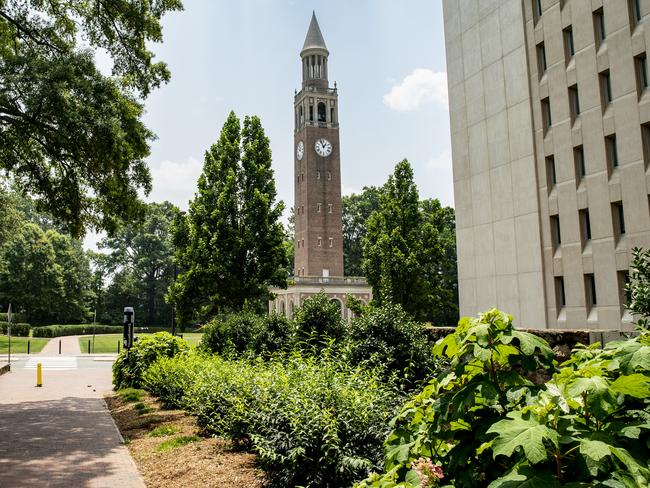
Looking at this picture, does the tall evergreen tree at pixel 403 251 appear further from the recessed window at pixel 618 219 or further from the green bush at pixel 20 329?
the green bush at pixel 20 329

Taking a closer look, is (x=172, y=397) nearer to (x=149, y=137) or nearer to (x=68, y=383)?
(x=149, y=137)

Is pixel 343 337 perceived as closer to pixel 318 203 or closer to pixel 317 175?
pixel 318 203

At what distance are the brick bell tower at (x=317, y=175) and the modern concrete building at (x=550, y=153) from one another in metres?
42.4

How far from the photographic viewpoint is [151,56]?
1830 centimetres

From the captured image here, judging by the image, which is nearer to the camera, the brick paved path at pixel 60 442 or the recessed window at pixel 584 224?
the brick paved path at pixel 60 442

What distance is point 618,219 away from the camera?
19.2 m

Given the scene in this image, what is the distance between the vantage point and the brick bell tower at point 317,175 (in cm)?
6906

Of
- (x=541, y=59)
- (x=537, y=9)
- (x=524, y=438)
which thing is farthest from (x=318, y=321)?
(x=537, y=9)

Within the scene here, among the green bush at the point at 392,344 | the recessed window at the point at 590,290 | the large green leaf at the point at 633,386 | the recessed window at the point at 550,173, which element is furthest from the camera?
the recessed window at the point at 550,173

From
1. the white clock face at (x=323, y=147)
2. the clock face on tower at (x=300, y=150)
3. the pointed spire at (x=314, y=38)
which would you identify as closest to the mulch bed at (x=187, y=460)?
the white clock face at (x=323, y=147)

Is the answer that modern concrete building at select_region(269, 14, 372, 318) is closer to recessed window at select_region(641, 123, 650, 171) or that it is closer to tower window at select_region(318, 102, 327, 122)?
tower window at select_region(318, 102, 327, 122)

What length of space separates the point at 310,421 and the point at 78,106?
1167 cm

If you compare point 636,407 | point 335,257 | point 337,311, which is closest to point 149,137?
point 337,311

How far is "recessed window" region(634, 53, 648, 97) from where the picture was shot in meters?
18.3
